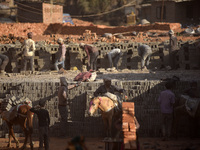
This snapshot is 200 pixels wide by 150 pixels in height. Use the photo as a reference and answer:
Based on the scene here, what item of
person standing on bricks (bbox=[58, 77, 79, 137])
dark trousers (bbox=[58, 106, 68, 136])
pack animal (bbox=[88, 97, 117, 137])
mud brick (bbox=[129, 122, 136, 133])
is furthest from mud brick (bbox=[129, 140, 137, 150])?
dark trousers (bbox=[58, 106, 68, 136])

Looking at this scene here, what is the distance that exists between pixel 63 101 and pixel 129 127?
3.15 m

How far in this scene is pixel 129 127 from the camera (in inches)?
348

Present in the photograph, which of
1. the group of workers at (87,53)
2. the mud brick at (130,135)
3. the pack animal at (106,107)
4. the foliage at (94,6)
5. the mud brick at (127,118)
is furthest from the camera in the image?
the foliage at (94,6)

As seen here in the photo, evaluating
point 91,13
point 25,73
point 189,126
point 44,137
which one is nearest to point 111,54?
point 25,73

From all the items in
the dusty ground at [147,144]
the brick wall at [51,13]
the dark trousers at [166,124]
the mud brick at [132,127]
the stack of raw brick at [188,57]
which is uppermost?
the brick wall at [51,13]

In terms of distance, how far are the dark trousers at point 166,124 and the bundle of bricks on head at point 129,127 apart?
191cm

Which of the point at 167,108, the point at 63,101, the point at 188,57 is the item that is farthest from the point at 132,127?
the point at 188,57

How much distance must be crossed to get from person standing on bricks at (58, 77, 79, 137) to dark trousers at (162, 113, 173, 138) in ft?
9.15

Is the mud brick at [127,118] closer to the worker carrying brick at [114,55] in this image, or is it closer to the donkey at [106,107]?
the donkey at [106,107]

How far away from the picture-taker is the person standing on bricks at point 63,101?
11.4 metres

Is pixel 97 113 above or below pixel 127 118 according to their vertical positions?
below

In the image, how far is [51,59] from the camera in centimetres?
2047

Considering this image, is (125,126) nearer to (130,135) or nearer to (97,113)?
(130,135)

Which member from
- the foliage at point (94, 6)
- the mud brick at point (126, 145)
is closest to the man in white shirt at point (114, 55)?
the mud brick at point (126, 145)
